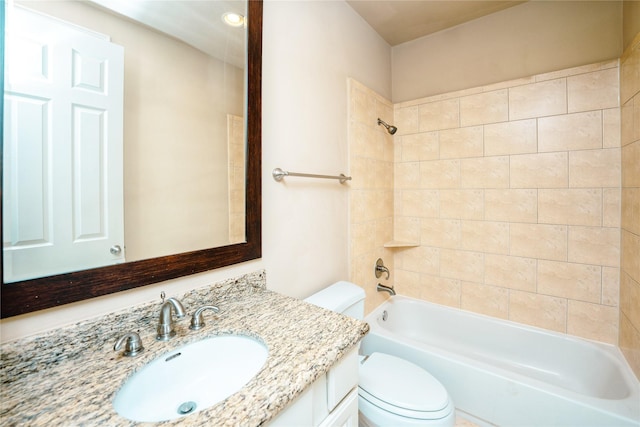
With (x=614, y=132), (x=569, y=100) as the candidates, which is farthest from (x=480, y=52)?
(x=614, y=132)

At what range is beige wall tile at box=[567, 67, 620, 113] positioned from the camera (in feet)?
5.15

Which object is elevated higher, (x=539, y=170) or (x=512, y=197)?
(x=539, y=170)

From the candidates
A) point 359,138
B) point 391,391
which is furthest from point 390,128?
point 391,391

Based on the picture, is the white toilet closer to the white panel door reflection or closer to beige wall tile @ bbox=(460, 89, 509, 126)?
the white panel door reflection

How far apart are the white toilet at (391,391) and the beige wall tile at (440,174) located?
116cm

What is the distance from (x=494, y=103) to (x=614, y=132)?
65 cm

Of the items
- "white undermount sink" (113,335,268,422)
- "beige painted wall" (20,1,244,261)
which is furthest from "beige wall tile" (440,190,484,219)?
"white undermount sink" (113,335,268,422)

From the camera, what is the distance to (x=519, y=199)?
1.84 metres

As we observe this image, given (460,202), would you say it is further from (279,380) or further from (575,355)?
(279,380)

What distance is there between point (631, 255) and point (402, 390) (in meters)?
1.38

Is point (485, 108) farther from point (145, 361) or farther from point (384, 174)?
point (145, 361)

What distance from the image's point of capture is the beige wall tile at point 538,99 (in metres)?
1.70

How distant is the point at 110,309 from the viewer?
0.80 metres

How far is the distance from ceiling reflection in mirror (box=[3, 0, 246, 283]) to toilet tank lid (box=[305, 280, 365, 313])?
0.53 meters
